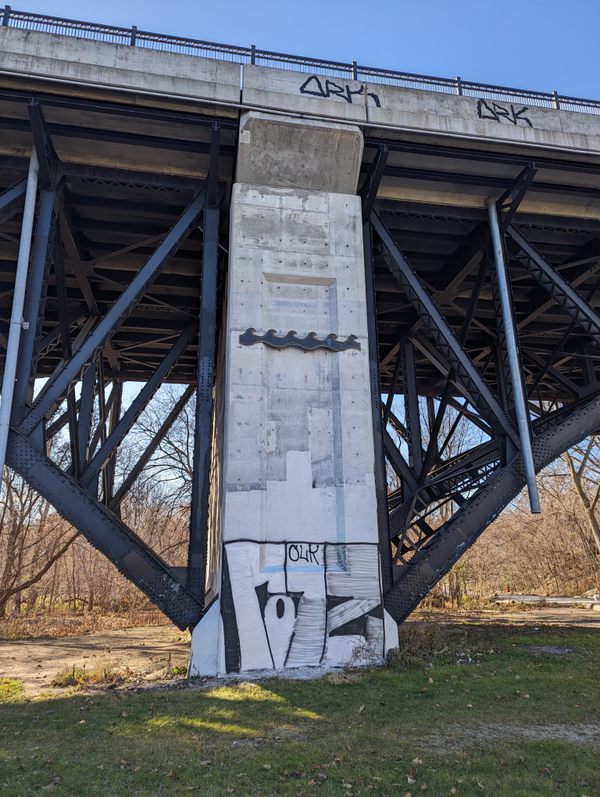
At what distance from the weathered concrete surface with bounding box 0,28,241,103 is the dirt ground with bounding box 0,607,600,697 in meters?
10.5

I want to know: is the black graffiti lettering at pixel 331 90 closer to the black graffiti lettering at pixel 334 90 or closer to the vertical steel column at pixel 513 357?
the black graffiti lettering at pixel 334 90

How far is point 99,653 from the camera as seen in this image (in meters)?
14.0

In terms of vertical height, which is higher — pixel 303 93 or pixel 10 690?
pixel 303 93

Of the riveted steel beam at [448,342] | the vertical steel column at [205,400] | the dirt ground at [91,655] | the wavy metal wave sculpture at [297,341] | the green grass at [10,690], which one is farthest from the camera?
the riveted steel beam at [448,342]

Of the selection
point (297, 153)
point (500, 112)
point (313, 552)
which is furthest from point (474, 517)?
point (500, 112)

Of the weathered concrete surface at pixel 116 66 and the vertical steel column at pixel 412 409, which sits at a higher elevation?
the weathered concrete surface at pixel 116 66

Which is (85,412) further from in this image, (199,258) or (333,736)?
(333,736)

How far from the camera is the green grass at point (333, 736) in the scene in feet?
16.6

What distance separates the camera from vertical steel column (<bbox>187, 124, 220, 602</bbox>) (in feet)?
33.3

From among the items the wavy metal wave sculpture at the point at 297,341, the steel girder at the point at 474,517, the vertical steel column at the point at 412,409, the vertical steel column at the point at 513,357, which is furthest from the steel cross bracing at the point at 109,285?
the vertical steel column at the point at 412,409

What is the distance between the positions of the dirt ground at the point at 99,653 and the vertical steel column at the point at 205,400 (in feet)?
6.56

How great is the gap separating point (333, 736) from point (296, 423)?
5322mm

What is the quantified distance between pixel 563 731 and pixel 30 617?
2392 cm

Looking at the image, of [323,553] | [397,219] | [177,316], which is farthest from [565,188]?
[177,316]
